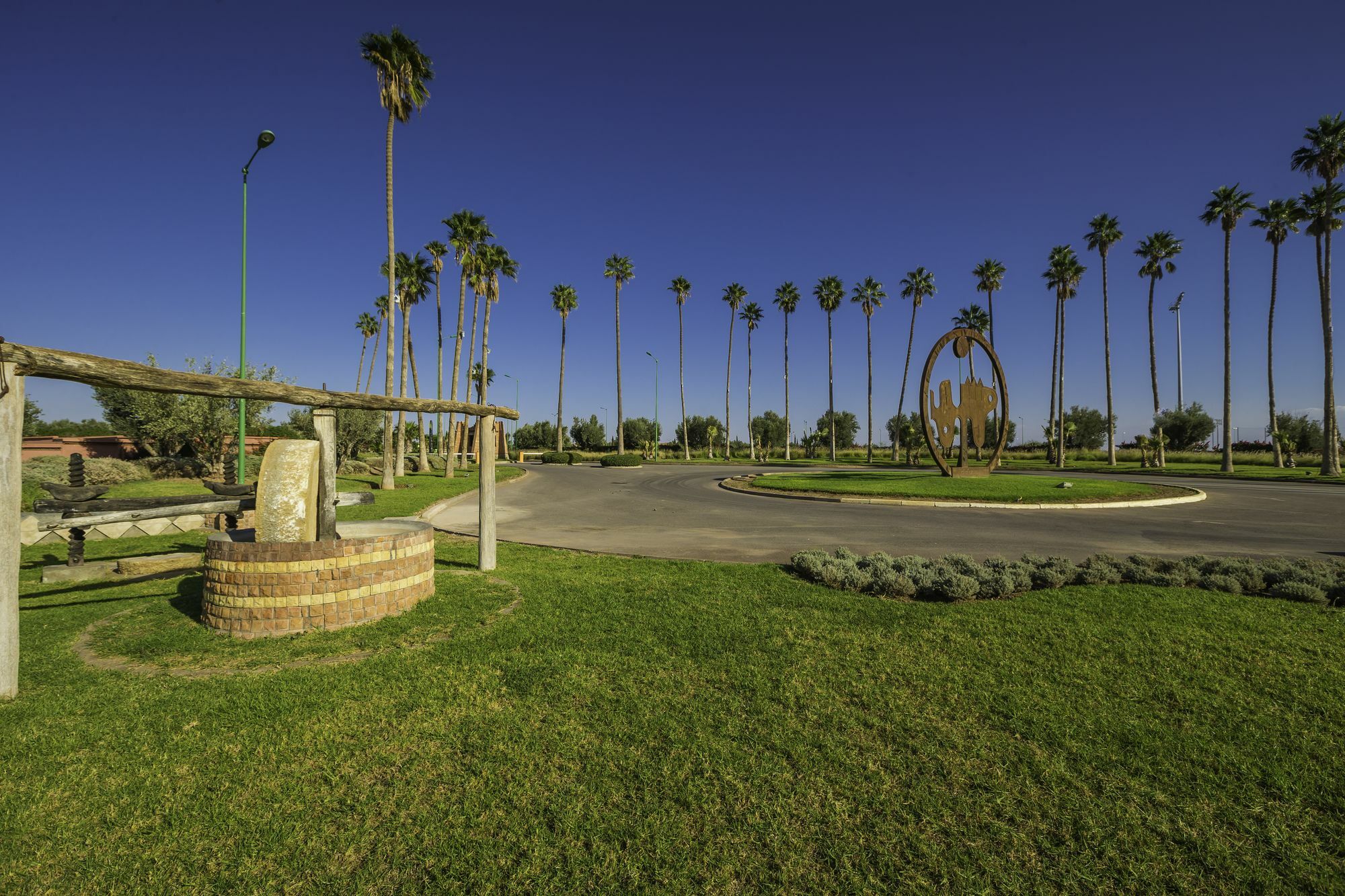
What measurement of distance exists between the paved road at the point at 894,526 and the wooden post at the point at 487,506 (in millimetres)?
2664

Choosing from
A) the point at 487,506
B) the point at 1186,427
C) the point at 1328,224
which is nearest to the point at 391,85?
the point at 487,506

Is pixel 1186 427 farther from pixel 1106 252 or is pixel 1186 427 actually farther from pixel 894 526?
pixel 894 526

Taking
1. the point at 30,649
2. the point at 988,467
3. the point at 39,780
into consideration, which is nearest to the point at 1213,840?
the point at 39,780

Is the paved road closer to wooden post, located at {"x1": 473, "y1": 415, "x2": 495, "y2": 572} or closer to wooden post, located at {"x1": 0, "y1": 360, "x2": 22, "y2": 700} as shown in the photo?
wooden post, located at {"x1": 473, "y1": 415, "x2": 495, "y2": 572}

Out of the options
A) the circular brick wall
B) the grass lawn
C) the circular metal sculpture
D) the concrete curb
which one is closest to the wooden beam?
the circular brick wall

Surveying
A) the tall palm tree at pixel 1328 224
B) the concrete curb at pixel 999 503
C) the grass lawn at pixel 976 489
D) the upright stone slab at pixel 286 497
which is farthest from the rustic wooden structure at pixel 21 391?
the tall palm tree at pixel 1328 224

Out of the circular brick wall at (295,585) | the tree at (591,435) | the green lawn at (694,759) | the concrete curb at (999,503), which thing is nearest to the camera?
the green lawn at (694,759)

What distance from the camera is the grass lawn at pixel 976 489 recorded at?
19141mm

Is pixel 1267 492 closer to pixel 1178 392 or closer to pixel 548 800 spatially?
pixel 548 800

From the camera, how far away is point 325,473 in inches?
266

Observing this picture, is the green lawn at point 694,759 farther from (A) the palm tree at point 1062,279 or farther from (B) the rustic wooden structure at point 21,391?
(A) the palm tree at point 1062,279

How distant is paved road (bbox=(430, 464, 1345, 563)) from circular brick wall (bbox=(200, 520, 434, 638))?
16.1 feet

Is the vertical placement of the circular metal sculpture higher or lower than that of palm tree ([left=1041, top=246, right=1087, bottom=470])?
lower

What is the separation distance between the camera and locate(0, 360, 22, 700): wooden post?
4543 millimetres
